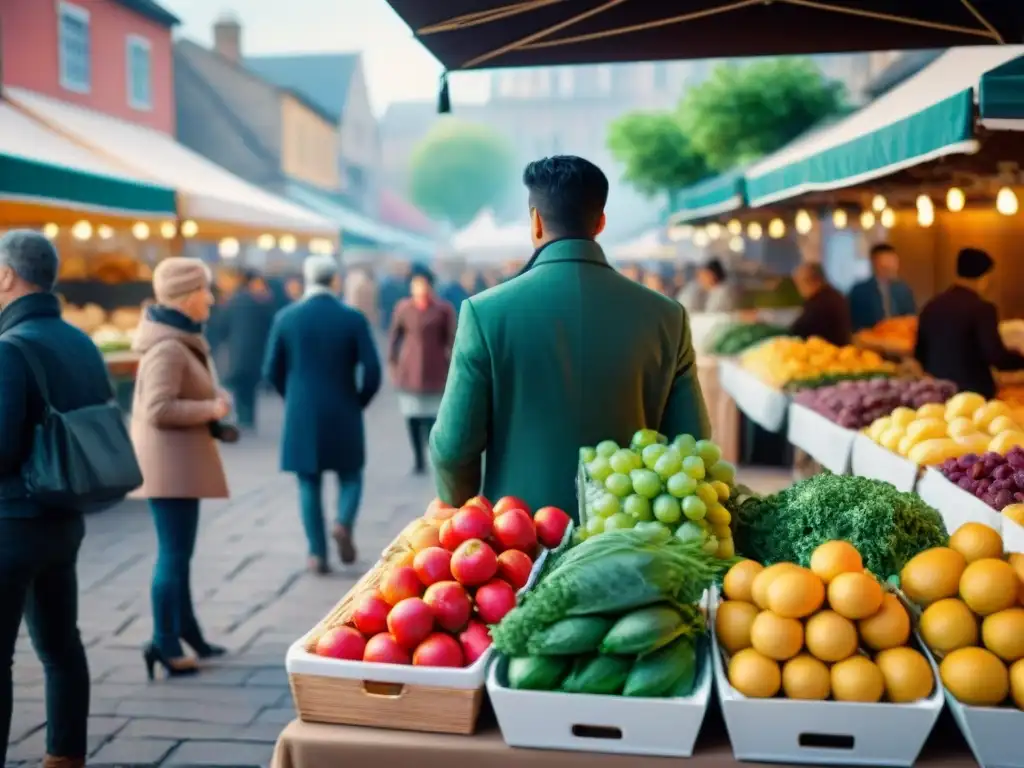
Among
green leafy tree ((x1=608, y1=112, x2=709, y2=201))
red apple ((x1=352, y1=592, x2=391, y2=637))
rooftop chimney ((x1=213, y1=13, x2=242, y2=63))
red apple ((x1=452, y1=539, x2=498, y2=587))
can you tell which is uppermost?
rooftop chimney ((x1=213, y1=13, x2=242, y2=63))

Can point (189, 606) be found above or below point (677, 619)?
below

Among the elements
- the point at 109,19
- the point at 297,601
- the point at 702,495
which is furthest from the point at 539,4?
the point at 109,19

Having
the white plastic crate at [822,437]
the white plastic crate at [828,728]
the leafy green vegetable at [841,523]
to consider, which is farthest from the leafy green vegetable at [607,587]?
the white plastic crate at [822,437]

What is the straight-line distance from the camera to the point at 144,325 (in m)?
5.48

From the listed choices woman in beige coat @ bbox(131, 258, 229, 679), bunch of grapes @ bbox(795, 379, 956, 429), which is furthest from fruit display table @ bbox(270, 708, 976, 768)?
bunch of grapes @ bbox(795, 379, 956, 429)

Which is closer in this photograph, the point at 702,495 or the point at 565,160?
the point at 702,495

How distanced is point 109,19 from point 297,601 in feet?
65.2

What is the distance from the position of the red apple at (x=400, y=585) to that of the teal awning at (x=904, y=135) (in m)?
2.81

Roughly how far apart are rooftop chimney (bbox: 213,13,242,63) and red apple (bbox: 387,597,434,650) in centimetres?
4173

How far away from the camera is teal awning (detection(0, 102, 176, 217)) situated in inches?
321

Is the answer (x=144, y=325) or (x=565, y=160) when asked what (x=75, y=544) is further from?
(x=565, y=160)

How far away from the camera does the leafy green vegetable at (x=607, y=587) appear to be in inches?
93.6

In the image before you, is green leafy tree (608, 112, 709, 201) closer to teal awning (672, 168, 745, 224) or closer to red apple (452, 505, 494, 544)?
teal awning (672, 168, 745, 224)

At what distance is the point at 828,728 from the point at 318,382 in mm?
5665
